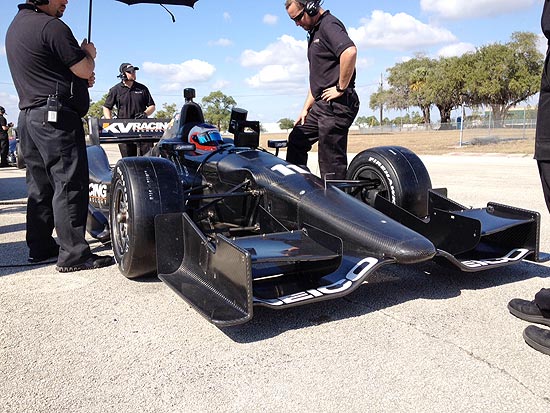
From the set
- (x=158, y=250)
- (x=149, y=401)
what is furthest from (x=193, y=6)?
(x=149, y=401)

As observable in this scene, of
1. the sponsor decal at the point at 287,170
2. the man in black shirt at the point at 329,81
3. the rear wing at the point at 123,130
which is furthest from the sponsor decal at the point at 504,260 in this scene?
the rear wing at the point at 123,130

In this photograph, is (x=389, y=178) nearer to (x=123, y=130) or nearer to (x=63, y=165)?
(x=63, y=165)

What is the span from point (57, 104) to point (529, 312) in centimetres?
334

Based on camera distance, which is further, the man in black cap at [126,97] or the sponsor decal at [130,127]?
the man in black cap at [126,97]

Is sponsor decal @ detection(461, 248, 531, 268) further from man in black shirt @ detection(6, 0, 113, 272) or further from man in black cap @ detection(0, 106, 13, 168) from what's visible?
man in black cap @ detection(0, 106, 13, 168)

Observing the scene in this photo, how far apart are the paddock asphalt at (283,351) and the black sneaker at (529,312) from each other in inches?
2.0

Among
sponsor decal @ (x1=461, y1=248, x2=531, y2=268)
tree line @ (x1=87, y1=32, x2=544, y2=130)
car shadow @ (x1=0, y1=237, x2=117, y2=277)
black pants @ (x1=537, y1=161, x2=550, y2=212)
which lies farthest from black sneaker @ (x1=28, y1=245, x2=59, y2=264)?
tree line @ (x1=87, y1=32, x2=544, y2=130)

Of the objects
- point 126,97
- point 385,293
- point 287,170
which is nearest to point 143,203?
point 287,170

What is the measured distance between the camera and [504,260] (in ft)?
11.0

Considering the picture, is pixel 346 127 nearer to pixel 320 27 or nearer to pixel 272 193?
pixel 320 27

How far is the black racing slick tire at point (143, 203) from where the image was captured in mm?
3477

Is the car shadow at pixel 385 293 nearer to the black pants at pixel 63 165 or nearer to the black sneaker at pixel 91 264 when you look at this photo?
the black sneaker at pixel 91 264

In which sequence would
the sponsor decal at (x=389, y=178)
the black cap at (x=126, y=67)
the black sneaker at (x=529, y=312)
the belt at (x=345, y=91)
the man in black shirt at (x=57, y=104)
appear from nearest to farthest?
the black sneaker at (x=529, y=312) → the man in black shirt at (x=57, y=104) → the sponsor decal at (x=389, y=178) → the belt at (x=345, y=91) → the black cap at (x=126, y=67)

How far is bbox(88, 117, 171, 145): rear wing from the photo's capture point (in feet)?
19.1
